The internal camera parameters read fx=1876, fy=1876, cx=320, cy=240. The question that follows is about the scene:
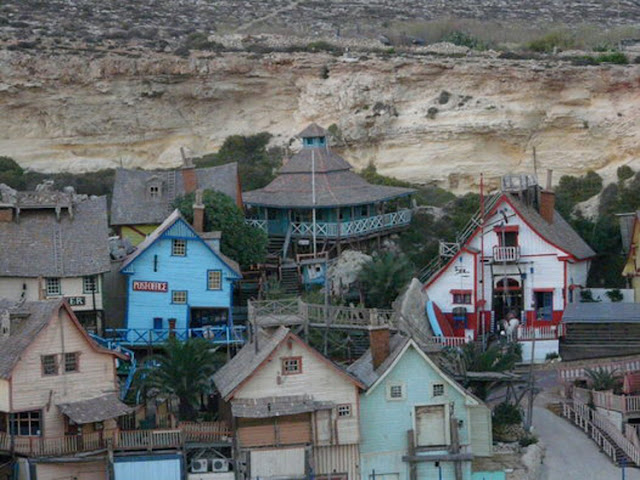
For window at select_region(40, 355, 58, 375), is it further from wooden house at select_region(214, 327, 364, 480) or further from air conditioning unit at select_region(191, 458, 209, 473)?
wooden house at select_region(214, 327, 364, 480)

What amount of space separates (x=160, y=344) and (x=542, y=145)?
93.3 feet

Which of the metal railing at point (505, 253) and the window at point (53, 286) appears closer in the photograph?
the window at point (53, 286)

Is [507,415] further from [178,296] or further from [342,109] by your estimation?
[342,109]

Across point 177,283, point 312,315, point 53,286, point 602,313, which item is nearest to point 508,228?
point 602,313

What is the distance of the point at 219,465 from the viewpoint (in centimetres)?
5991

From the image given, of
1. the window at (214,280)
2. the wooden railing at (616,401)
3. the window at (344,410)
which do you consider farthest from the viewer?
the window at (214,280)

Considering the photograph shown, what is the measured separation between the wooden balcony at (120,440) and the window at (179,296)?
407 inches

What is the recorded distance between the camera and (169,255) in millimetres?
70250

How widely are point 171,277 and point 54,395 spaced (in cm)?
1191

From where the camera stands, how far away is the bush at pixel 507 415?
6412cm

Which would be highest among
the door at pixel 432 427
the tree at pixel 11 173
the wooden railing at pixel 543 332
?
the tree at pixel 11 173

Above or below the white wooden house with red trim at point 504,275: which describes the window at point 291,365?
below

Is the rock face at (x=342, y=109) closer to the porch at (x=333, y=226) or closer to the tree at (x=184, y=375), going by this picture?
the porch at (x=333, y=226)

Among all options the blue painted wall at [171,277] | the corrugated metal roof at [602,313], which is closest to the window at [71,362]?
the blue painted wall at [171,277]
